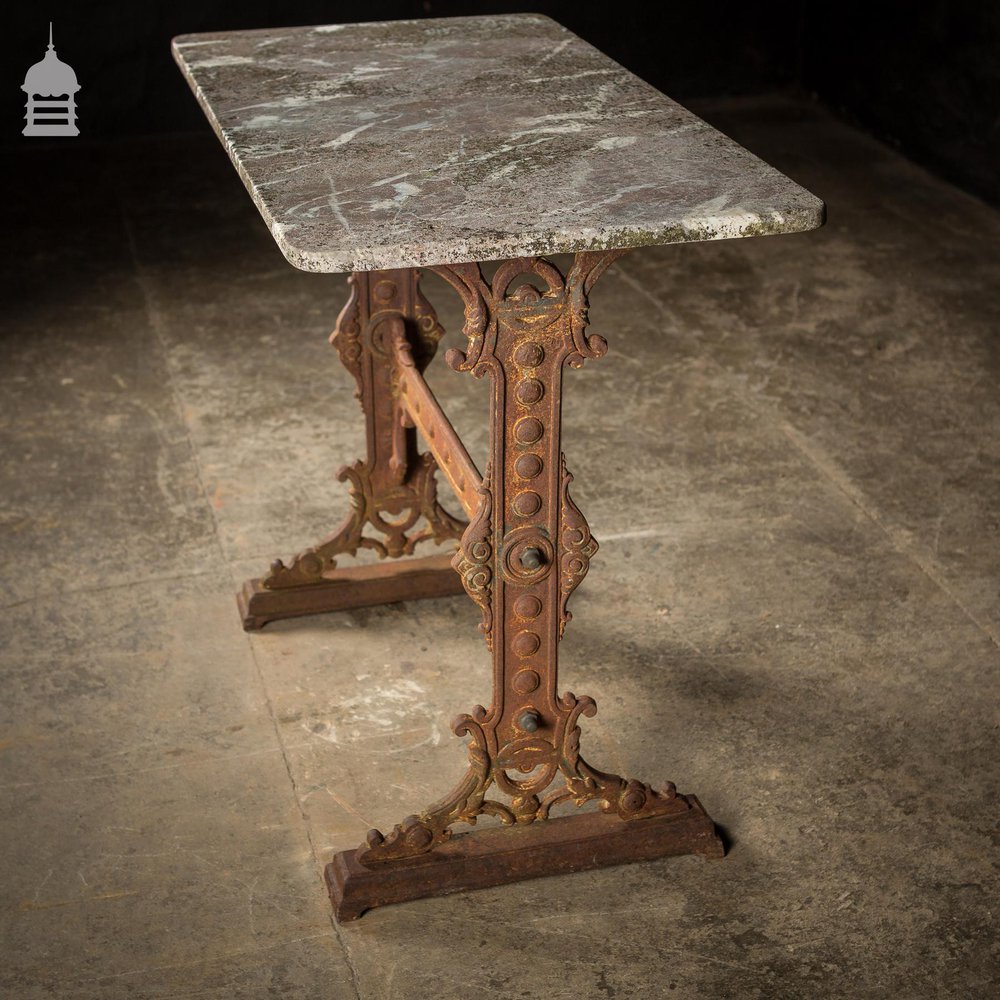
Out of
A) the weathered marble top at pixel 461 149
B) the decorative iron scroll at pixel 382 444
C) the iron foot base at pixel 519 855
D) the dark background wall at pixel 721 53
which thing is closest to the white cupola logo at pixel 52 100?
the dark background wall at pixel 721 53

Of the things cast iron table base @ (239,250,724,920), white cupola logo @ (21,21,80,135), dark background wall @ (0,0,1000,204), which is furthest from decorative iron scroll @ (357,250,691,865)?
white cupola logo @ (21,21,80,135)

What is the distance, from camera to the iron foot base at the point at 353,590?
3.29 m

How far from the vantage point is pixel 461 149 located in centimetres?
245

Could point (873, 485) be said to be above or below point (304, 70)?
below

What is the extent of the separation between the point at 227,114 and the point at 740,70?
517 centimetres

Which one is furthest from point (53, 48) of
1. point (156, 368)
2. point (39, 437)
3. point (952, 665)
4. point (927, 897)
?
point (927, 897)

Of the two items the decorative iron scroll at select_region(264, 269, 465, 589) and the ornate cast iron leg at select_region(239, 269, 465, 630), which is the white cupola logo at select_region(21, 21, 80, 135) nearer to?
the decorative iron scroll at select_region(264, 269, 465, 589)

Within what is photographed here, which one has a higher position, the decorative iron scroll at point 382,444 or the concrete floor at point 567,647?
the decorative iron scroll at point 382,444

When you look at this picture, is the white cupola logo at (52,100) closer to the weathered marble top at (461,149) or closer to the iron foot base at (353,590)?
the weathered marble top at (461,149)

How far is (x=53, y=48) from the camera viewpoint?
21.3ft

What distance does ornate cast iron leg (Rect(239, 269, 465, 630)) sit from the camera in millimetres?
3127

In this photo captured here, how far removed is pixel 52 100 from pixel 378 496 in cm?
408

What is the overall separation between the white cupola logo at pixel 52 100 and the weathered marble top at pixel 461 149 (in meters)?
3.65

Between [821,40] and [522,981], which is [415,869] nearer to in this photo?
[522,981]
